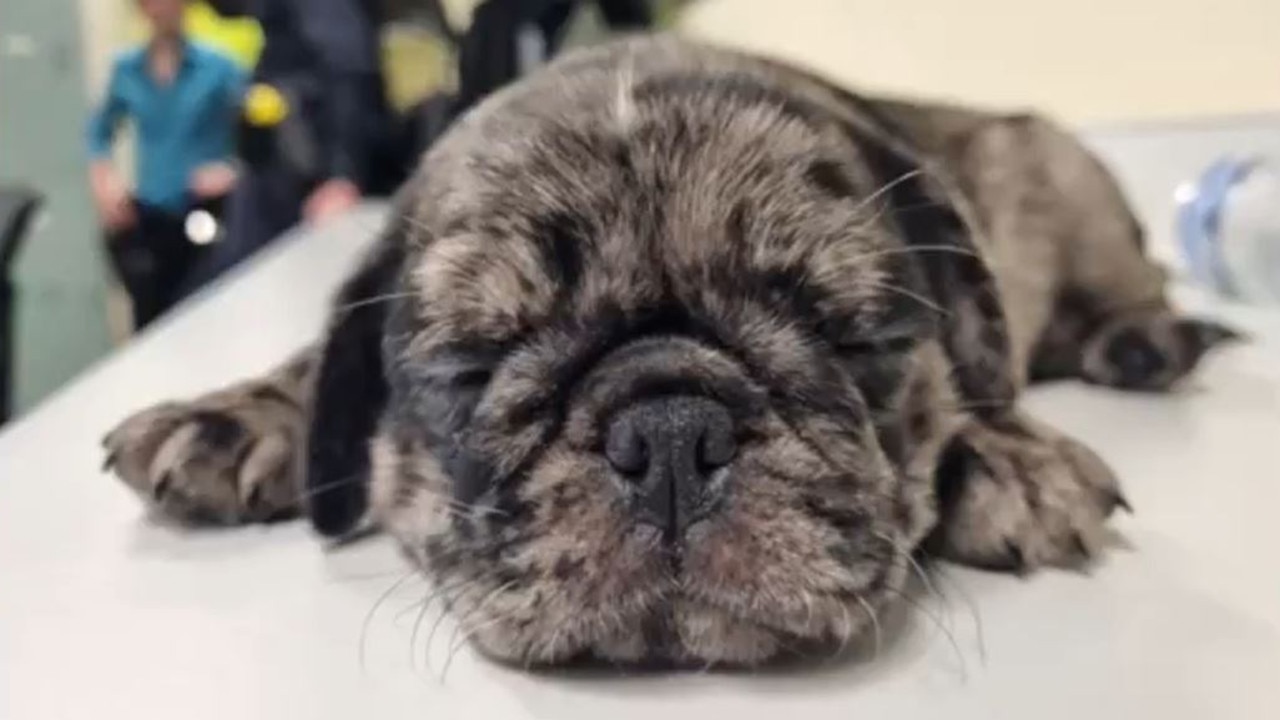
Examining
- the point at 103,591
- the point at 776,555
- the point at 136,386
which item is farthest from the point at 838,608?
the point at 136,386

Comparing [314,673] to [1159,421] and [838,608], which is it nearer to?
[838,608]

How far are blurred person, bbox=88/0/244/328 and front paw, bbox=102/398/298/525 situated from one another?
2693 millimetres

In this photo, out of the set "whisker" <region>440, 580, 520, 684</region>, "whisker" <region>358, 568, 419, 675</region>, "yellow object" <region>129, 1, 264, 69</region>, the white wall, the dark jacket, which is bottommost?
"yellow object" <region>129, 1, 264, 69</region>

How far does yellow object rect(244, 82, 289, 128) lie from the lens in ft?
13.4

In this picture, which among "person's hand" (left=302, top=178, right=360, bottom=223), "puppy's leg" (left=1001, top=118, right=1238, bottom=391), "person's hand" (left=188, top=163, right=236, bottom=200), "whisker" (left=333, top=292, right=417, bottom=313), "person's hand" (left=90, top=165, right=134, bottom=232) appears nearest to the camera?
"whisker" (left=333, top=292, right=417, bottom=313)

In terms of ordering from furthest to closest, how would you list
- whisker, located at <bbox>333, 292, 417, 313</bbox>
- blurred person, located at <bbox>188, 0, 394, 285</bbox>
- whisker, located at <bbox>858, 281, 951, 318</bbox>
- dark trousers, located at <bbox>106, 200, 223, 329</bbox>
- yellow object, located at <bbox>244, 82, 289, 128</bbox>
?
dark trousers, located at <bbox>106, 200, 223, 329</bbox>, yellow object, located at <bbox>244, 82, 289, 128</bbox>, blurred person, located at <bbox>188, 0, 394, 285</bbox>, whisker, located at <bbox>333, 292, 417, 313</bbox>, whisker, located at <bbox>858, 281, 951, 318</bbox>

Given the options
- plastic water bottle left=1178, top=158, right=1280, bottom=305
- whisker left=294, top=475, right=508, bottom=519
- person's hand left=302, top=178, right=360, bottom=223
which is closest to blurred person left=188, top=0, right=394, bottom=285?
person's hand left=302, top=178, right=360, bottom=223

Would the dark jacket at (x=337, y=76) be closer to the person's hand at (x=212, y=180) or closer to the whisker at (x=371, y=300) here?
the person's hand at (x=212, y=180)

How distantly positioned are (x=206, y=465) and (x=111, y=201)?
318 centimetres

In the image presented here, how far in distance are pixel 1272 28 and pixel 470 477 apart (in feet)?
6.47

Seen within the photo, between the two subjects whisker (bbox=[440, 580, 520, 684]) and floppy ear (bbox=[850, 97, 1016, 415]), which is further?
floppy ear (bbox=[850, 97, 1016, 415])

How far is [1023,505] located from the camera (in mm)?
1452

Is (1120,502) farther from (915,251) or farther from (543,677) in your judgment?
(543,677)

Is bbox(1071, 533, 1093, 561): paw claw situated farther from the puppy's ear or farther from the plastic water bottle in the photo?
the plastic water bottle
